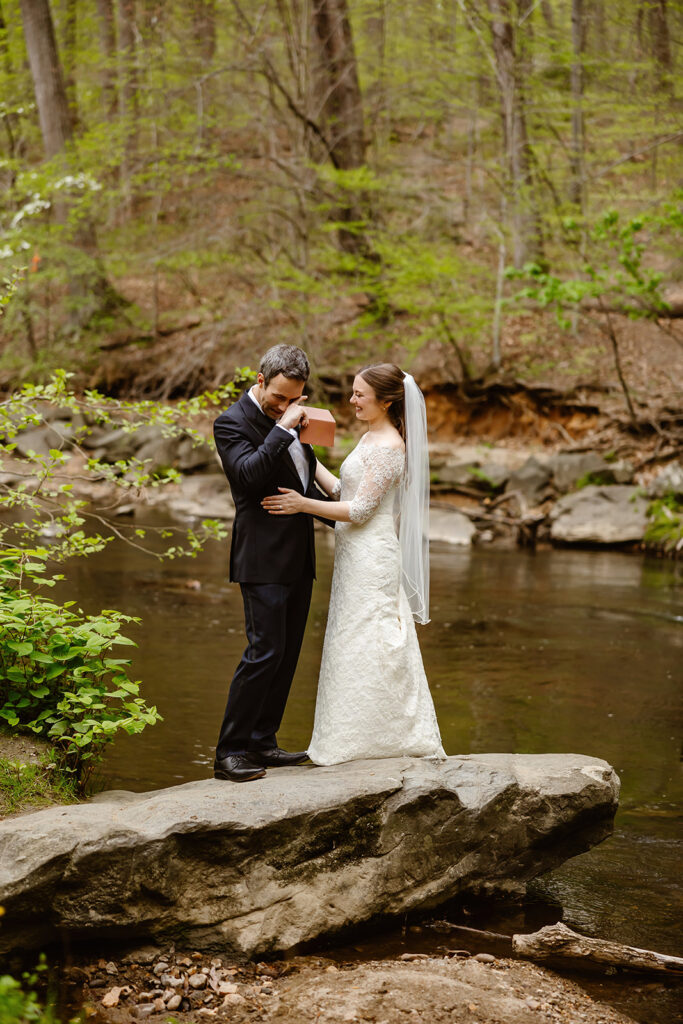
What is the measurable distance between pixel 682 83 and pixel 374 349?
28.4 ft

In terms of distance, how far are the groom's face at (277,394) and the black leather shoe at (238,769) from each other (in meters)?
1.66

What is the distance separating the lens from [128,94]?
23.1 metres

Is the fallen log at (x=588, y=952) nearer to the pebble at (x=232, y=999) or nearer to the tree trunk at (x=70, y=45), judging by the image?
the pebble at (x=232, y=999)

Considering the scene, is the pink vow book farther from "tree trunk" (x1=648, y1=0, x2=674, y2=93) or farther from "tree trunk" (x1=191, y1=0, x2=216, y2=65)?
"tree trunk" (x1=191, y1=0, x2=216, y2=65)

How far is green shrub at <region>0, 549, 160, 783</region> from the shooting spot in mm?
4332

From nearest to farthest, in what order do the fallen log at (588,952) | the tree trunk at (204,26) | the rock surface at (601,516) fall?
the fallen log at (588,952) → the rock surface at (601,516) → the tree trunk at (204,26)

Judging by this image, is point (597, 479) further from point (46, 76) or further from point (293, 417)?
point (46, 76)

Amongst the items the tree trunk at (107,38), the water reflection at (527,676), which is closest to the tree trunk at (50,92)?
the tree trunk at (107,38)

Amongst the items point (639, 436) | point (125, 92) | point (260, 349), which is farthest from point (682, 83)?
point (125, 92)

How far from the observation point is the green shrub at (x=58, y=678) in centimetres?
433

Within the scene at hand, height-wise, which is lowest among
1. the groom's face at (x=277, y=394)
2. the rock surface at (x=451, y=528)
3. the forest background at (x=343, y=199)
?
the rock surface at (x=451, y=528)

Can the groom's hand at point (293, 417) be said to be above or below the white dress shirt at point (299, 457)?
above

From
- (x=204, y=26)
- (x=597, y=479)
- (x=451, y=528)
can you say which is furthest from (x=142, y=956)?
(x=204, y=26)

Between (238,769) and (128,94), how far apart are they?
73.8 ft
